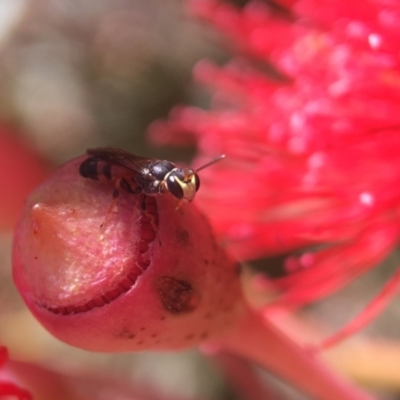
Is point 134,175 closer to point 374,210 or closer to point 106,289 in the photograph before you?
point 106,289

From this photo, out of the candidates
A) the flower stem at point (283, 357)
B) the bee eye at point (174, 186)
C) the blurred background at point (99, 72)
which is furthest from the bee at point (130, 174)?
the blurred background at point (99, 72)

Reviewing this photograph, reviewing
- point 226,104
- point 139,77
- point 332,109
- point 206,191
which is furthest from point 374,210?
point 139,77

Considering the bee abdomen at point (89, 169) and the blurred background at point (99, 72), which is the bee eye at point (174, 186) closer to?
the bee abdomen at point (89, 169)

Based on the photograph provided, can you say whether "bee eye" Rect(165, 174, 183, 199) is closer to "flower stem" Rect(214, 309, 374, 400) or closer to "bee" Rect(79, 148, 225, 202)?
"bee" Rect(79, 148, 225, 202)

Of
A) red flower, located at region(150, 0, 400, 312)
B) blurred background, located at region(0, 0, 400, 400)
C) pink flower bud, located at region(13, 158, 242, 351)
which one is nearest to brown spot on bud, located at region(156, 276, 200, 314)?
pink flower bud, located at region(13, 158, 242, 351)

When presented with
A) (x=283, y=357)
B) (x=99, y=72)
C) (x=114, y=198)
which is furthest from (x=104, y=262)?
(x=99, y=72)

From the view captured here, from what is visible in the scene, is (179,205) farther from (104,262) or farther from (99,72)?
(99,72)
